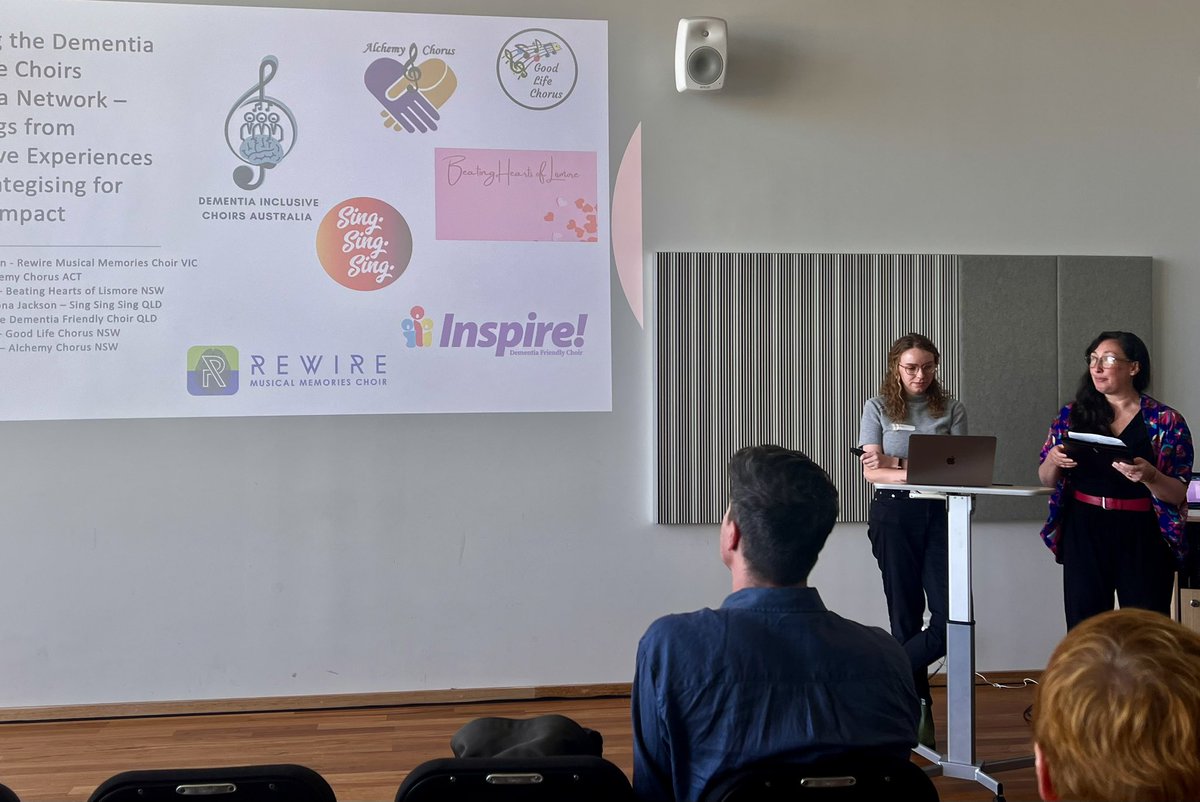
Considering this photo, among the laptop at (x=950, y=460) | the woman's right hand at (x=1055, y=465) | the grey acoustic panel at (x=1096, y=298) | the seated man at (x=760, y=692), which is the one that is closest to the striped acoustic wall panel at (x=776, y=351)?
the grey acoustic panel at (x=1096, y=298)

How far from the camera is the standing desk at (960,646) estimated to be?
3.45m

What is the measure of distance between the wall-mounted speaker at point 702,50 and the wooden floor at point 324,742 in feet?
9.61

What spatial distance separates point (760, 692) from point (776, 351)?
3.35 metres

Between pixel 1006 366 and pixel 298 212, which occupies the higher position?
pixel 298 212

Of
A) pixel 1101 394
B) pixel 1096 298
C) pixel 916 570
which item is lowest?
pixel 916 570

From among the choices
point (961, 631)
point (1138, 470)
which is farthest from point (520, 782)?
point (1138, 470)

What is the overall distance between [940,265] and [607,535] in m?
2.12

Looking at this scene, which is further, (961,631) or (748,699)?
(961,631)

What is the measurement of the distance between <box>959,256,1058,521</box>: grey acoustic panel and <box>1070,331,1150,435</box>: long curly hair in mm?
1084

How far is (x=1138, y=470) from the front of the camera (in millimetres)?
3592

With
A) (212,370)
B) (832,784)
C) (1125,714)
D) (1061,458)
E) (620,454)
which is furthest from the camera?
(620,454)

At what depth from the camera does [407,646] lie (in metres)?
4.77

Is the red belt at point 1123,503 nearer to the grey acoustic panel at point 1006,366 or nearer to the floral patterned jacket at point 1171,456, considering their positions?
the floral patterned jacket at point 1171,456

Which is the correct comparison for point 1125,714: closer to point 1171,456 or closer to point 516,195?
point 1171,456
